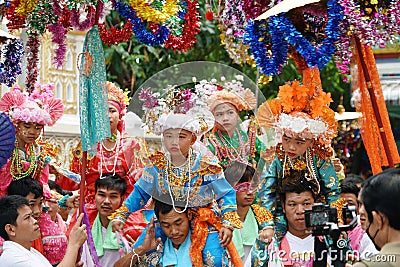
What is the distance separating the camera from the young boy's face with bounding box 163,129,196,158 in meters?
6.02

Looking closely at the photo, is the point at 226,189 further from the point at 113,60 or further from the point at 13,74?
the point at 113,60

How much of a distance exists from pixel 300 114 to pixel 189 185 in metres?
1.05

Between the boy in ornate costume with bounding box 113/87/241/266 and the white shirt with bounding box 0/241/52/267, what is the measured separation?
0.78m

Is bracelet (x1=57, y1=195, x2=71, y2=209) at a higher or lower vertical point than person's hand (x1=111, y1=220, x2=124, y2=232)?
higher

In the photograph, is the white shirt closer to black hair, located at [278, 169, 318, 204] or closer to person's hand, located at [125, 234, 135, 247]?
person's hand, located at [125, 234, 135, 247]

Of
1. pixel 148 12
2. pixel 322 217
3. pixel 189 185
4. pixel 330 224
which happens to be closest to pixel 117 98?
pixel 148 12

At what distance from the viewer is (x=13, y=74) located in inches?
277

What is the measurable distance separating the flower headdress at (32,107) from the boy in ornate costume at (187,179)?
4.32ft

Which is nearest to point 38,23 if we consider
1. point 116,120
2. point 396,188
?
point 116,120

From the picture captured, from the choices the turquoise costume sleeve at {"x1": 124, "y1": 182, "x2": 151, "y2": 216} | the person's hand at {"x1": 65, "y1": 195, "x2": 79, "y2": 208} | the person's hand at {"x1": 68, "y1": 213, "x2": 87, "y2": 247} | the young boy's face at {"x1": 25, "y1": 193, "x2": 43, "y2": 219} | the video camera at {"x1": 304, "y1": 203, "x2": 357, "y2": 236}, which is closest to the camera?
the video camera at {"x1": 304, "y1": 203, "x2": 357, "y2": 236}

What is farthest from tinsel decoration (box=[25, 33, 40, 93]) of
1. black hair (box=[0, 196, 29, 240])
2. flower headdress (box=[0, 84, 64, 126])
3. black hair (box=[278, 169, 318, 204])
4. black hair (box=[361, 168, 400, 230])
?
black hair (box=[361, 168, 400, 230])

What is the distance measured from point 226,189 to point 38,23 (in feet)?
5.85

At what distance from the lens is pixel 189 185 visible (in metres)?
5.99

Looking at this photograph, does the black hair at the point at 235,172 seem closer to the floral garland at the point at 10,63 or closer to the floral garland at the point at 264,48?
the floral garland at the point at 264,48
